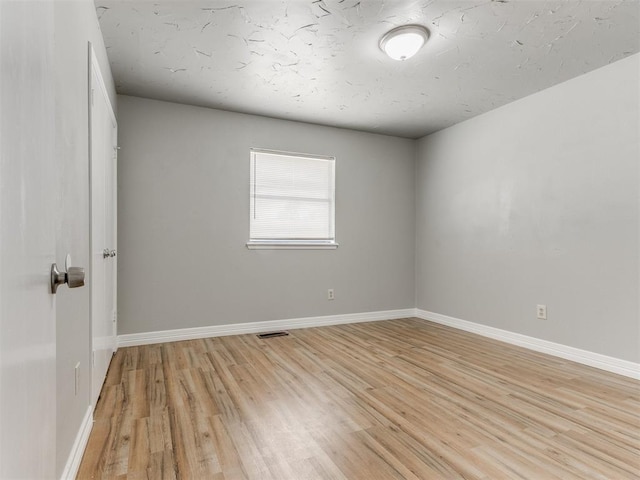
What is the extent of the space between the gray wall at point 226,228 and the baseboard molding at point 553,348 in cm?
97

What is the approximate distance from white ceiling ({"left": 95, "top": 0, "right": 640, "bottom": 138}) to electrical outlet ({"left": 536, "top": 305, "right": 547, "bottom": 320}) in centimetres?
206

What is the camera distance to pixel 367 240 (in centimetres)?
472

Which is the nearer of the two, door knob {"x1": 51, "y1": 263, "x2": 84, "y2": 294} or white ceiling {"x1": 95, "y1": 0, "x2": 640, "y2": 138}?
door knob {"x1": 51, "y1": 263, "x2": 84, "y2": 294}

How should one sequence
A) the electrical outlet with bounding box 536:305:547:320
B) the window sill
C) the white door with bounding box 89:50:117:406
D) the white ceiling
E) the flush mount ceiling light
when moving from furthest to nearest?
1. the window sill
2. the electrical outlet with bounding box 536:305:547:320
3. the flush mount ceiling light
4. the white ceiling
5. the white door with bounding box 89:50:117:406

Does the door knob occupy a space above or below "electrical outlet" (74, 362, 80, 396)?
above

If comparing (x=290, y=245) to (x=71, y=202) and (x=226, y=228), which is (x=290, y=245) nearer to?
(x=226, y=228)

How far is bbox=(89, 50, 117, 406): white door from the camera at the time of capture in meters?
2.07

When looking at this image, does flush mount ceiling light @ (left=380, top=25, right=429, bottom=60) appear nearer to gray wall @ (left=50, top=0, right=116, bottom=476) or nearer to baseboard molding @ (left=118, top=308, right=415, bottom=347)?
gray wall @ (left=50, top=0, right=116, bottom=476)

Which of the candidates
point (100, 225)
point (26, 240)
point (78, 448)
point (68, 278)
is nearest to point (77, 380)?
point (78, 448)

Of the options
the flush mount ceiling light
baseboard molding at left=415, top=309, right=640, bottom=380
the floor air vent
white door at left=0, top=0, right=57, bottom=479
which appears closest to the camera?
white door at left=0, top=0, right=57, bottom=479

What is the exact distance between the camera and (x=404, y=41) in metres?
2.47

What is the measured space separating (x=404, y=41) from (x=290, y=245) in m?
2.47

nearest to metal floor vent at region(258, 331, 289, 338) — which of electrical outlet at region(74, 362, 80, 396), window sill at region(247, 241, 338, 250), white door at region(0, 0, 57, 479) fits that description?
window sill at region(247, 241, 338, 250)

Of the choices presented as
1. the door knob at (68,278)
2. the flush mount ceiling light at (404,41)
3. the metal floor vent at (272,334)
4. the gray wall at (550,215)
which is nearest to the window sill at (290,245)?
the metal floor vent at (272,334)
